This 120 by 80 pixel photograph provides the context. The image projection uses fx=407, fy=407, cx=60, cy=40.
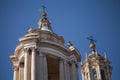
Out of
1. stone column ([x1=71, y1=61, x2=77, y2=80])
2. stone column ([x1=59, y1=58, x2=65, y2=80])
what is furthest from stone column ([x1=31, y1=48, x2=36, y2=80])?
stone column ([x1=71, y1=61, x2=77, y2=80])

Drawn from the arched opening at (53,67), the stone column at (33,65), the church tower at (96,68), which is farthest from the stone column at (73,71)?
the church tower at (96,68)

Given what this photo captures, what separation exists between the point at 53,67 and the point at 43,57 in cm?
335

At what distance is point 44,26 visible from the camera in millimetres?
38969

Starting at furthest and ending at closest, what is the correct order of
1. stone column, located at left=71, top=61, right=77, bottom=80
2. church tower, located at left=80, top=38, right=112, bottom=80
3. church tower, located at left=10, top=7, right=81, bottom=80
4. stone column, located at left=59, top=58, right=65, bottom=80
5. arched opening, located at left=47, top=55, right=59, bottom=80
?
church tower, located at left=80, top=38, right=112, bottom=80 → arched opening, located at left=47, top=55, right=59, bottom=80 → stone column, located at left=71, top=61, right=77, bottom=80 → stone column, located at left=59, top=58, right=65, bottom=80 → church tower, located at left=10, top=7, right=81, bottom=80

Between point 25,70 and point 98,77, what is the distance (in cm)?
2255

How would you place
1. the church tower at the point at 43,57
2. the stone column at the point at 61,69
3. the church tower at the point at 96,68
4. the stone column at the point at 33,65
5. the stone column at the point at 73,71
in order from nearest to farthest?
the stone column at the point at 33,65 → the church tower at the point at 43,57 → the stone column at the point at 61,69 → the stone column at the point at 73,71 → the church tower at the point at 96,68

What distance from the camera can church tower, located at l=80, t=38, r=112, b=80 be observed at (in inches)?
2120

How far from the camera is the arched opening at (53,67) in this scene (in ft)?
115

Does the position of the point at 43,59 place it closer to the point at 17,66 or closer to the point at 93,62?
the point at 17,66

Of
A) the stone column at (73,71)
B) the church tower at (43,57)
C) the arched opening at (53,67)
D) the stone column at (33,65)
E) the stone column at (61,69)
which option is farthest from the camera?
the arched opening at (53,67)

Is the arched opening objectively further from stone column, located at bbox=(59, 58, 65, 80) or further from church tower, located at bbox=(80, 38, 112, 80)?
church tower, located at bbox=(80, 38, 112, 80)

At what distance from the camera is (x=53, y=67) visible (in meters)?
36.6

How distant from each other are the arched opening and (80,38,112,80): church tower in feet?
56.3

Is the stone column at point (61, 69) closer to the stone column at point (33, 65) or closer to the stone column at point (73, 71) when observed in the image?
the stone column at point (73, 71)
